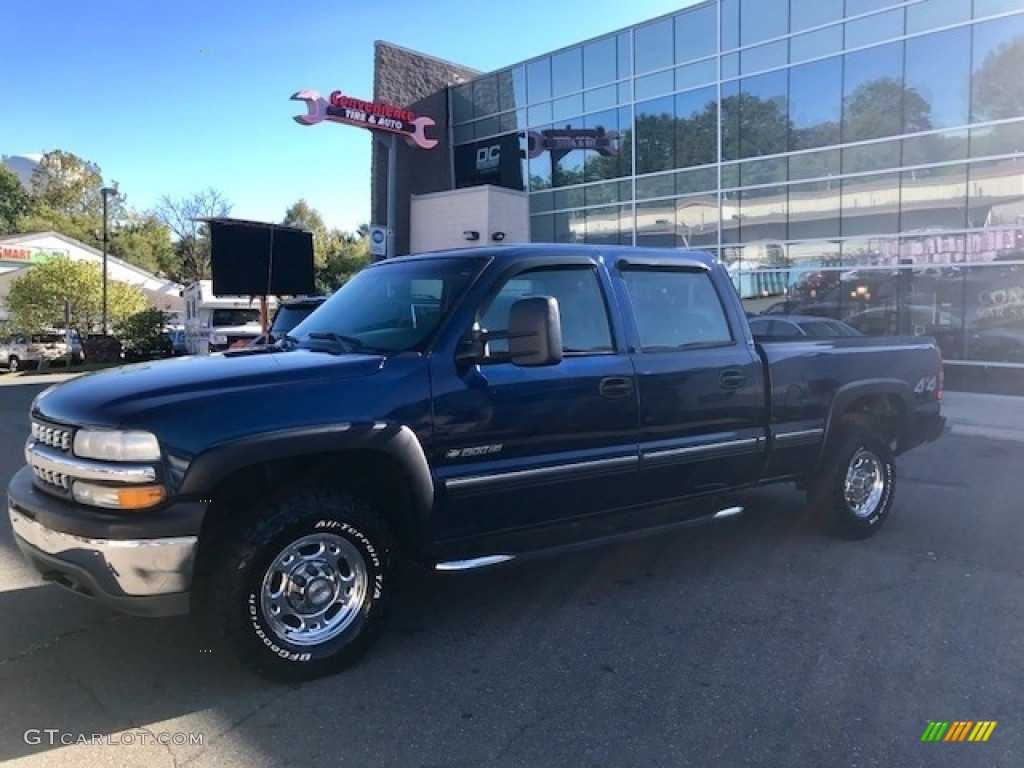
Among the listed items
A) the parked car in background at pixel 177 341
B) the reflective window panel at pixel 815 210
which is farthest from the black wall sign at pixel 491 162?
the parked car in background at pixel 177 341

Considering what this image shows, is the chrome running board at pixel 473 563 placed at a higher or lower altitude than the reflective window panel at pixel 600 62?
lower

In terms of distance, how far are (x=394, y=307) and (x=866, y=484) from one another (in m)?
3.74

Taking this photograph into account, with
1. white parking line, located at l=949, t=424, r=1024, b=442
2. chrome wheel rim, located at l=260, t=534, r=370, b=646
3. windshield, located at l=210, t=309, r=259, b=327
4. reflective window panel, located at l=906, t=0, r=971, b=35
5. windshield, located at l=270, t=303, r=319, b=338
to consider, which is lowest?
white parking line, located at l=949, t=424, r=1024, b=442

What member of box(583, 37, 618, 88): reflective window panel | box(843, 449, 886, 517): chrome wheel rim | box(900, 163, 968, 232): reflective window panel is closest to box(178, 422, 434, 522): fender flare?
box(843, 449, 886, 517): chrome wheel rim

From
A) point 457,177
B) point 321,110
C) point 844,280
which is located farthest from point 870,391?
point 457,177

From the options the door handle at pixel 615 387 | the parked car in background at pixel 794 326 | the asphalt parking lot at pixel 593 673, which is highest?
the parked car in background at pixel 794 326

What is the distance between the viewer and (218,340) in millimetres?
20266

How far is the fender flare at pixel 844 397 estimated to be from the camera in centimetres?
540

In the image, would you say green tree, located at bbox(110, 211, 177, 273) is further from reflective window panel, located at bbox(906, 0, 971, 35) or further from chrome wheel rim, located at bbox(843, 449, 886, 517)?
chrome wheel rim, located at bbox(843, 449, 886, 517)

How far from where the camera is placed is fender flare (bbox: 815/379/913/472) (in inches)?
213

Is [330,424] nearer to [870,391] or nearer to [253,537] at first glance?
[253,537]

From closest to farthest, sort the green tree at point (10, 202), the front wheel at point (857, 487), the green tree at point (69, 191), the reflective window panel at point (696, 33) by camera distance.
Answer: the front wheel at point (857, 487) < the reflective window panel at point (696, 33) < the green tree at point (10, 202) < the green tree at point (69, 191)

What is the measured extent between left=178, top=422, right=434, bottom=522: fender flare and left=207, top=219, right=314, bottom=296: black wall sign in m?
9.66

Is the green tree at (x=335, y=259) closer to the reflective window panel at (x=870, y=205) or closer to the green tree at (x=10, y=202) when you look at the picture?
the green tree at (x=10, y=202)
